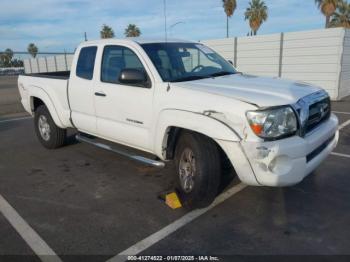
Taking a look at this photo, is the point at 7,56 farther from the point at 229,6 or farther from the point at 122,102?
the point at 122,102

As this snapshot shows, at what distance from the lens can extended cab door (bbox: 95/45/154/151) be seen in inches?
165

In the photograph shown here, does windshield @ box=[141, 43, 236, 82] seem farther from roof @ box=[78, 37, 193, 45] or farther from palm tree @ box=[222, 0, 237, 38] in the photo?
palm tree @ box=[222, 0, 237, 38]

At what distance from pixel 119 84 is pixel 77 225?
6.27ft

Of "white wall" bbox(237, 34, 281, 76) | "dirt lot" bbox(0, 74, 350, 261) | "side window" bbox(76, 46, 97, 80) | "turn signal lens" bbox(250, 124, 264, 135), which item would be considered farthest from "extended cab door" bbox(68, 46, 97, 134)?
"white wall" bbox(237, 34, 281, 76)

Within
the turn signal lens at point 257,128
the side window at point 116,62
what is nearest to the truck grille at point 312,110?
the turn signal lens at point 257,128

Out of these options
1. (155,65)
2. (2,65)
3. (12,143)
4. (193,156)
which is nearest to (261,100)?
(193,156)

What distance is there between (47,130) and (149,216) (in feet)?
11.6

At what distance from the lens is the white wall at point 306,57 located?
1284cm

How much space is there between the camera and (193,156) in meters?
3.73

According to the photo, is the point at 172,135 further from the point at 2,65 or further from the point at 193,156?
the point at 2,65

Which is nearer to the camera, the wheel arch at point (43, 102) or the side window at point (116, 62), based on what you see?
the side window at point (116, 62)

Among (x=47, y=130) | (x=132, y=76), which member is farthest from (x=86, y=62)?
(x=47, y=130)

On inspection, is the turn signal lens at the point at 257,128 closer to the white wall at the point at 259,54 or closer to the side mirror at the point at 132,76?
the side mirror at the point at 132,76

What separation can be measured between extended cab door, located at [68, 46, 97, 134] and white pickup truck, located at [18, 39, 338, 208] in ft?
0.05
